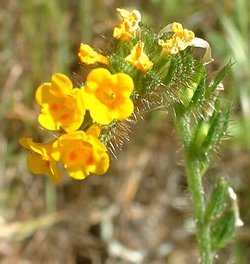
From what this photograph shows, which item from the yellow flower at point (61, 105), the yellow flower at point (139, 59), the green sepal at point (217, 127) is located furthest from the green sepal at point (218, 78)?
the yellow flower at point (61, 105)

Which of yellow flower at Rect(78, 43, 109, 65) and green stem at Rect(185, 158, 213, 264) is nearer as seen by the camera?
yellow flower at Rect(78, 43, 109, 65)

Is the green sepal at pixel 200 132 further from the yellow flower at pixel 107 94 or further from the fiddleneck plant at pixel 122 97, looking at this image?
the yellow flower at pixel 107 94

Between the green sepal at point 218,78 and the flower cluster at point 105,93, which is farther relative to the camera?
the green sepal at point 218,78

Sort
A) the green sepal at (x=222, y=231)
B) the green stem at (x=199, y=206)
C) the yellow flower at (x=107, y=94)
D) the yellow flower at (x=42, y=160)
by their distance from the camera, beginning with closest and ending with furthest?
the yellow flower at (x=107, y=94) < the yellow flower at (x=42, y=160) < the green stem at (x=199, y=206) < the green sepal at (x=222, y=231)

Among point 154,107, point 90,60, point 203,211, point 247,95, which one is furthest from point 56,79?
point 247,95

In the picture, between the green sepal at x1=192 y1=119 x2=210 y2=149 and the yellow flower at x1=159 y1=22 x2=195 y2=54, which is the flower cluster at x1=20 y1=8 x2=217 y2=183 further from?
the green sepal at x1=192 y1=119 x2=210 y2=149

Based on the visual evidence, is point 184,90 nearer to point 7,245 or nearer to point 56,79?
point 56,79

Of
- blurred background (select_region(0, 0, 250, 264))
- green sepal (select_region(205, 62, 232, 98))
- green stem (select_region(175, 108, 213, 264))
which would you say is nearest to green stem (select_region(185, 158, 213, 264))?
green stem (select_region(175, 108, 213, 264))
